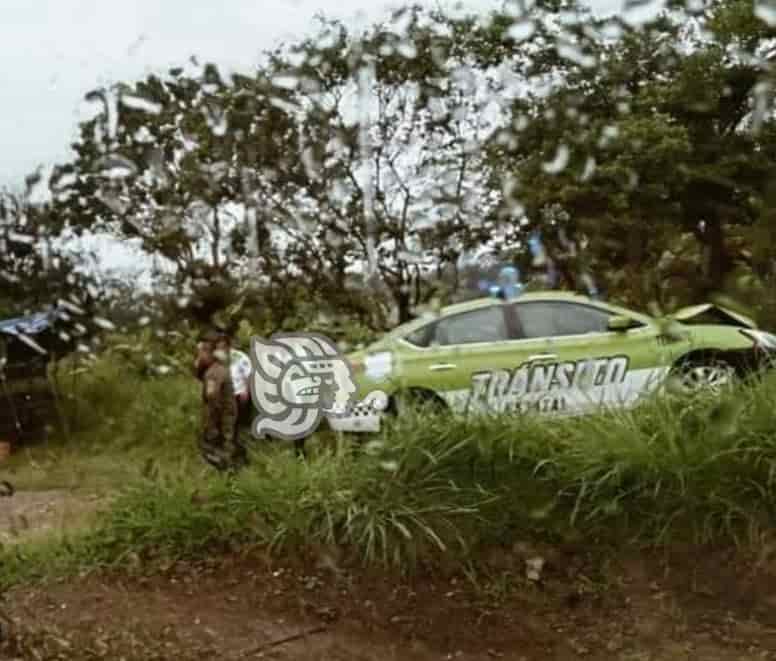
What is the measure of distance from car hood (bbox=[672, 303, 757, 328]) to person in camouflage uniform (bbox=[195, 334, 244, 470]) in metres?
0.93

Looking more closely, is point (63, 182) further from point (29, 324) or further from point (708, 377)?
point (708, 377)

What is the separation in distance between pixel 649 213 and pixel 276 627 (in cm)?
115

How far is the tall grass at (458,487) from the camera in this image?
299 centimetres

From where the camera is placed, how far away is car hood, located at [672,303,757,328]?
258 cm

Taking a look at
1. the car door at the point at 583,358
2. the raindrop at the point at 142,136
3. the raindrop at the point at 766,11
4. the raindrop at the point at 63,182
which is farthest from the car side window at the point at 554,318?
the raindrop at the point at 63,182

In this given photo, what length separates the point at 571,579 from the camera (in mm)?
2936

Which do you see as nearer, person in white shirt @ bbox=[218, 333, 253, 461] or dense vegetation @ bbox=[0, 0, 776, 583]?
dense vegetation @ bbox=[0, 0, 776, 583]

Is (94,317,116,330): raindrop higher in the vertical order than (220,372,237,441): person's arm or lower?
higher

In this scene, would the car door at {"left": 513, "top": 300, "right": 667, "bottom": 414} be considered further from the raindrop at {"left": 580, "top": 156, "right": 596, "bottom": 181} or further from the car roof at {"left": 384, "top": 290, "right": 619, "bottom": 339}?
the raindrop at {"left": 580, "top": 156, "right": 596, "bottom": 181}

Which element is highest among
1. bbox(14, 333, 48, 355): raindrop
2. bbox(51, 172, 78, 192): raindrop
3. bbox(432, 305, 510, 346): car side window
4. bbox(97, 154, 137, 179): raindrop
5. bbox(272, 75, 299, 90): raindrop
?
bbox(272, 75, 299, 90): raindrop

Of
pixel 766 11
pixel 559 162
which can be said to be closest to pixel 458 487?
pixel 559 162

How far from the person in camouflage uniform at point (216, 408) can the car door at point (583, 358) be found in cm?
63

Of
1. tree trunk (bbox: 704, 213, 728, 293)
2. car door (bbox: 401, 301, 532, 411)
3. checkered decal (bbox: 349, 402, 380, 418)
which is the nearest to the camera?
tree trunk (bbox: 704, 213, 728, 293)

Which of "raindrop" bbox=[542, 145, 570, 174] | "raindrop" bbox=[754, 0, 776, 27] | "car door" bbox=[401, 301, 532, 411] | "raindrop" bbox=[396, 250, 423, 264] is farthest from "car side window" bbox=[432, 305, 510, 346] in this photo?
"raindrop" bbox=[754, 0, 776, 27]
